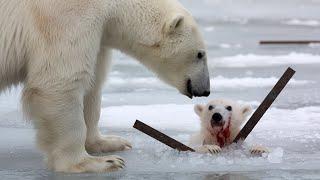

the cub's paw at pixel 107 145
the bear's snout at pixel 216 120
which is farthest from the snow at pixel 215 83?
the bear's snout at pixel 216 120

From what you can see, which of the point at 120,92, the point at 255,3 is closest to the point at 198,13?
the point at 255,3

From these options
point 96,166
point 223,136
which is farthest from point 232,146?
point 96,166

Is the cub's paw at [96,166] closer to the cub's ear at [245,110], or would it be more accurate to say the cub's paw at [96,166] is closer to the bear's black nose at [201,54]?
the bear's black nose at [201,54]

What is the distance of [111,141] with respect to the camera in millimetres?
4633

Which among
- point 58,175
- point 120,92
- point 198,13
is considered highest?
point 198,13

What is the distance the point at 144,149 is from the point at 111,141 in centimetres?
23

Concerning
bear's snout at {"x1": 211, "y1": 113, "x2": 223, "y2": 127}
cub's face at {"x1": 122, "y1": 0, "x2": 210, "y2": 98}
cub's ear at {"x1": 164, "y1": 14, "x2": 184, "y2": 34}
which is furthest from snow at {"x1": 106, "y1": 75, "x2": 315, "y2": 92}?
cub's ear at {"x1": 164, "y1": 14, "x2": 184, "y2": 34}

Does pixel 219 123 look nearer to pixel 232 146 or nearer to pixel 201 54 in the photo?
pixel 232 146

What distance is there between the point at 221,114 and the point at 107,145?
0.70 meters

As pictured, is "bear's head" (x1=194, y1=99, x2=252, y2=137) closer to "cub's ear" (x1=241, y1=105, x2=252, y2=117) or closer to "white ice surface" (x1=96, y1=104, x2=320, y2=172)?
"cub's ear" (x1=241, y1=105, x2=252, y2=117)

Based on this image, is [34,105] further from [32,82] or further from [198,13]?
[198,13]

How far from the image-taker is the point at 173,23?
13.1ft

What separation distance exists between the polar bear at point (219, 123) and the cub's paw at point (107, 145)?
41cm

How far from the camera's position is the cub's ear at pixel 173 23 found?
3.97 meters
